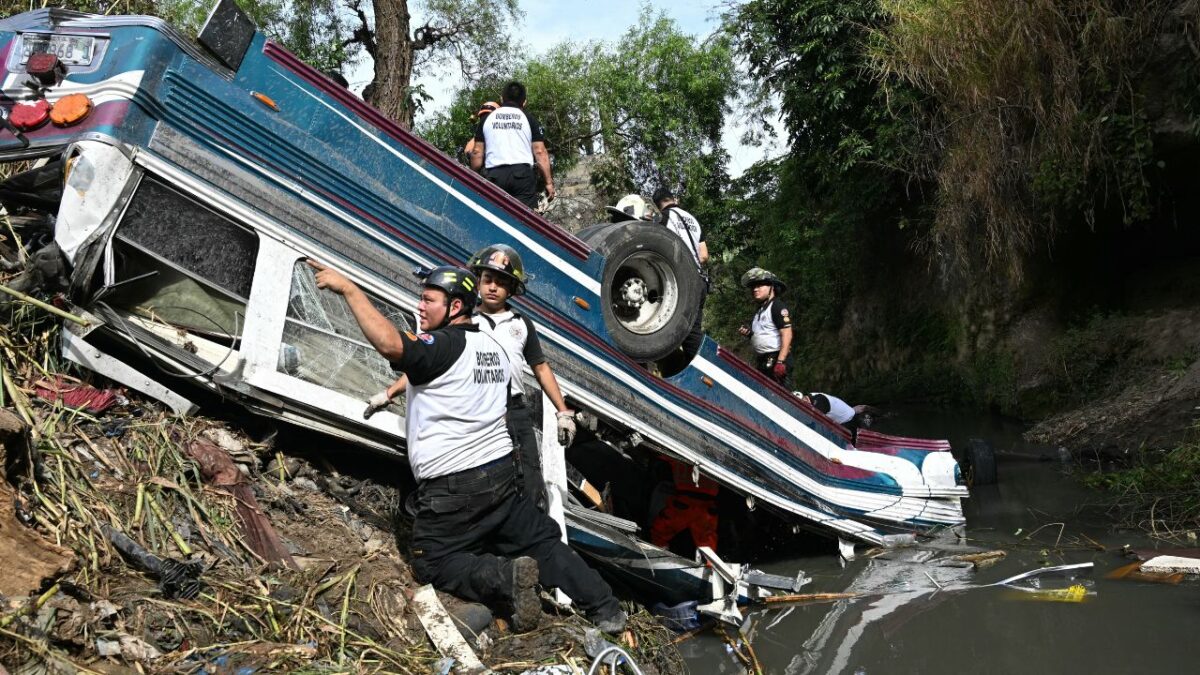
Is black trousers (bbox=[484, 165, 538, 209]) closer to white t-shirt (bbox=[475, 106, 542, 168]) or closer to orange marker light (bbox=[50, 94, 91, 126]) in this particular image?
white t-shirt (bbox=[475, 106, 542, 168])

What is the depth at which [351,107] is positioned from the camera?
4754 mm

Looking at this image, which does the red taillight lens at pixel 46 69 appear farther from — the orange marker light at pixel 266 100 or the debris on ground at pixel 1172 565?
the debris on ground at pixel 1172 565

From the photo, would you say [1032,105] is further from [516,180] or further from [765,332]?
[516,180]

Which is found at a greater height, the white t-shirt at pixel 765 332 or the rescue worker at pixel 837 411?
the white t-shirt at pixel 765 332

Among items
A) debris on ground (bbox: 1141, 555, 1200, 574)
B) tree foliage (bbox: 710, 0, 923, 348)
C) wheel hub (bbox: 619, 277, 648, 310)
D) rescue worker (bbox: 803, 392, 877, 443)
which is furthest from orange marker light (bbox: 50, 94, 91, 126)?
tree foliage (bbox: 710, 0, 923, 348)

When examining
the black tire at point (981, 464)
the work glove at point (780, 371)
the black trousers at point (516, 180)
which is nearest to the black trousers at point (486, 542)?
the black trousers at point (516, 180)

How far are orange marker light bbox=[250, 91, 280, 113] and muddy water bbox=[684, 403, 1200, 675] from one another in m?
3.30

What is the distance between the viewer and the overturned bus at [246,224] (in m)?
4.23

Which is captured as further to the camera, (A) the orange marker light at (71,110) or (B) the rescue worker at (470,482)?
(A) the orange marker light at (71,110)

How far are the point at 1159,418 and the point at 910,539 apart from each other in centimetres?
289

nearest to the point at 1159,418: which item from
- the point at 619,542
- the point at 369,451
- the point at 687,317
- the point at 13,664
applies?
the point at 687,317

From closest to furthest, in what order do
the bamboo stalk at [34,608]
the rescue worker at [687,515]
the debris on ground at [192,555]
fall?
1. the bamboo stalk at [34,608]
2. the debris on ground at [192,555]
3. the rescue worker at [687,515]

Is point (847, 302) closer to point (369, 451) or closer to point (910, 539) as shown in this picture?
point (910, 539)

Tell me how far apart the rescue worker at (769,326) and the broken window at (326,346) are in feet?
12.9
